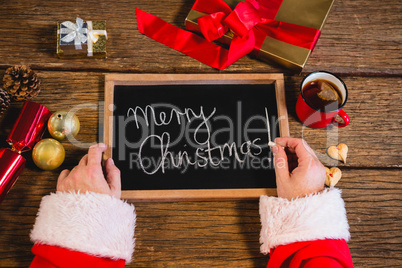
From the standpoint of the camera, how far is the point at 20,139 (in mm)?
819

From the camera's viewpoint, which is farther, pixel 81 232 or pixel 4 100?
pixel 4 100

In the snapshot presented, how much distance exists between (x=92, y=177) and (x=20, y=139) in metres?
0.24

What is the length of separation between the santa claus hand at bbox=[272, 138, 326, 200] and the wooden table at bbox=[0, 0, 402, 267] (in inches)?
3.6

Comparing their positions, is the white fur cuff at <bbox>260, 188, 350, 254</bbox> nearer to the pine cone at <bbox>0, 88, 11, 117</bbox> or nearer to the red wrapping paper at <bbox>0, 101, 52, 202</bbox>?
the red wrapping paper at <bbox>0, 101, 52, 202</bbox>

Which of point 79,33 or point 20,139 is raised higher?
point 79,33

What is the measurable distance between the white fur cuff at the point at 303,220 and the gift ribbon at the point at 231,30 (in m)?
0.47

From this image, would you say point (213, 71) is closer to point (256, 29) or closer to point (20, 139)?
point (256, 29)

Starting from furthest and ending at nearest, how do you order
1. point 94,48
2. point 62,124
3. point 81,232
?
point 94,48 → point 62,124 → point 81,232

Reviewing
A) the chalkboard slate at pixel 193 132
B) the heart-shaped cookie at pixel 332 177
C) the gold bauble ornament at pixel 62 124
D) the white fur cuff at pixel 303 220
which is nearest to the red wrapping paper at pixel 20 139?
the gold bauble ornament at pixel 62 124

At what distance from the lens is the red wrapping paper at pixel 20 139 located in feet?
2.56

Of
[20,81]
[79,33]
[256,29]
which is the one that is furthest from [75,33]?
[256,29]

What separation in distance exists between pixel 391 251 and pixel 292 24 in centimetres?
74

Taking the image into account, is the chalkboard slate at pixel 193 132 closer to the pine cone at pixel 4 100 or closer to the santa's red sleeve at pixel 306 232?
the santa's red sleeve at pixel 306 232

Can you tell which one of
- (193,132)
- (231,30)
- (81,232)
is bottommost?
(81,232)
